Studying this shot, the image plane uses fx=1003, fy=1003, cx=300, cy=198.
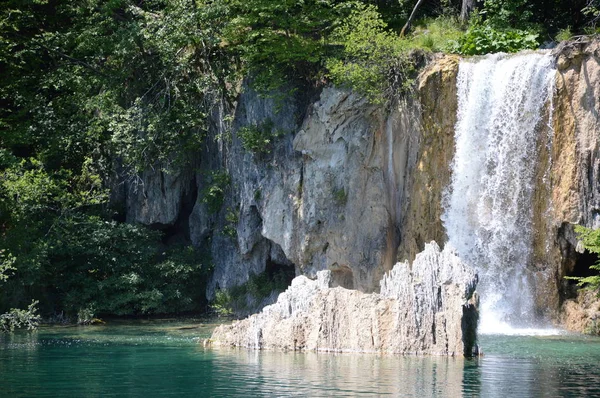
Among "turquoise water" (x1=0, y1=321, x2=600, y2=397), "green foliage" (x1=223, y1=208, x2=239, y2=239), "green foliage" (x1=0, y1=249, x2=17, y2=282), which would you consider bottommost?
"turquoise water" (x1=0, y1=321, x2=600, y2=397)

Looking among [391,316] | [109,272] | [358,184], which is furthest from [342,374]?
[109,272]

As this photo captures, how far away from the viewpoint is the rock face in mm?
19656

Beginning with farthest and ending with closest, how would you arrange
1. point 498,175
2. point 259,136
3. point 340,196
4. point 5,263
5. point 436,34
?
1. point 259,136
2. point 436,34
3. point 340,196
4. point 498,175
5. point 5,263

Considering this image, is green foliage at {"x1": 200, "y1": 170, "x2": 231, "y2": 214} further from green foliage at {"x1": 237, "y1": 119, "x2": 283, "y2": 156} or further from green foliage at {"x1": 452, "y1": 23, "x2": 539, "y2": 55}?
green foliage at {"x1": 452, "y1": 23, "x2": 539, "y2": 55}

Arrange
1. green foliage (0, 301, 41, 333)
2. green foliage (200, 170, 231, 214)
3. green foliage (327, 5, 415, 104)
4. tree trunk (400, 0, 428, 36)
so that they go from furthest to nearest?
1. green foliage (200, 170, 231, 214)
2. tree trunk (400, 0, 428, 36)
3. green foliage (327, 5, 415, 104)
4. green foliage (0, 301, 41, 333)

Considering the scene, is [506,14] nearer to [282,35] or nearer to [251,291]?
[282,35]

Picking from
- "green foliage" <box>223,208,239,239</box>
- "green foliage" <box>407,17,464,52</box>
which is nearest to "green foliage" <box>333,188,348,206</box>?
"green foliage" <box>223,208,239,239</box>

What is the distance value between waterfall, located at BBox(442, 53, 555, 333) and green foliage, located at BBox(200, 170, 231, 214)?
8.42 m

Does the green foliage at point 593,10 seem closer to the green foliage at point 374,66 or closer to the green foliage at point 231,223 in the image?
the green foliage at point 374,66

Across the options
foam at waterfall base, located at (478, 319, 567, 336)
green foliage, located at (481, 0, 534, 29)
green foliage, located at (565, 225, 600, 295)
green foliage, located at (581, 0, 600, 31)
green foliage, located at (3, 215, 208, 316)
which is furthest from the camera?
green foliage, located at (3, 215, 208, 316)

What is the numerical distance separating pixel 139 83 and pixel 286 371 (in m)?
18.2

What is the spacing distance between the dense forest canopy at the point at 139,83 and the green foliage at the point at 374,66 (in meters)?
0.04

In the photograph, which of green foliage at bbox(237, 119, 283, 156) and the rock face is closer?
the rock face

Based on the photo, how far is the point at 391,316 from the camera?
2019 cm
